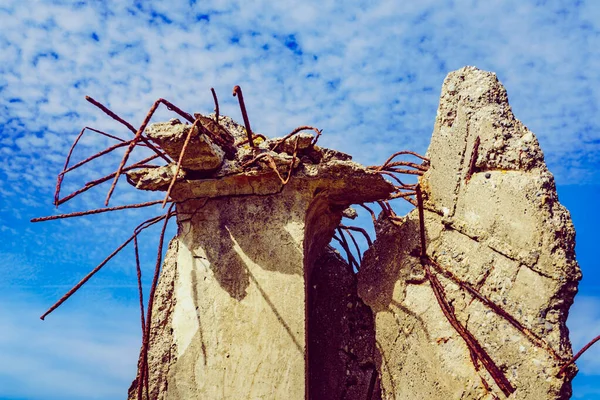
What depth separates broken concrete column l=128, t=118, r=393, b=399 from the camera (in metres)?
3.58

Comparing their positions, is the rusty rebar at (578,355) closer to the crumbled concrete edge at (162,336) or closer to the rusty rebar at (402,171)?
the rusty rebar at (402,171)

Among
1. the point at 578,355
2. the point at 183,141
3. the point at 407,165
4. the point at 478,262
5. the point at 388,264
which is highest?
the point at 407,165

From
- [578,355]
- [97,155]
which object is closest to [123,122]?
[97,155]

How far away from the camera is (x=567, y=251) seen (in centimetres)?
323

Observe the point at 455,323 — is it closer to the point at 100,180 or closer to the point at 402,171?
Result: the point at 402,171

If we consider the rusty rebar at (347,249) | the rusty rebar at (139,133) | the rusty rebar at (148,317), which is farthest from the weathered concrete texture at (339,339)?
the rusty rebar at (139,133)

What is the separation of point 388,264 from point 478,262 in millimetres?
651

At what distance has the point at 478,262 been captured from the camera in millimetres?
3594

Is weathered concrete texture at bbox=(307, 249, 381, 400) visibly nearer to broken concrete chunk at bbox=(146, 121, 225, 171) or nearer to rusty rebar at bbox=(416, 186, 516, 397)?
rusty rebar at bbox=(416, 186, 516, 397)

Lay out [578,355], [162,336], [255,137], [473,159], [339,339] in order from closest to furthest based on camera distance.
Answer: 1. [578,355]
2. [473,159]
3. [162,336]
4. [255,137]
5. [339,339]

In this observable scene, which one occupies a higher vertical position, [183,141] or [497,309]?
[183,141]

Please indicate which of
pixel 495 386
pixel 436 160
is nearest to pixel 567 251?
pixel 495 386

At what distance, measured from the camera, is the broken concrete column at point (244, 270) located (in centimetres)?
358

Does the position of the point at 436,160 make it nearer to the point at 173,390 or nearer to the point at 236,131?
the point at 236,131
